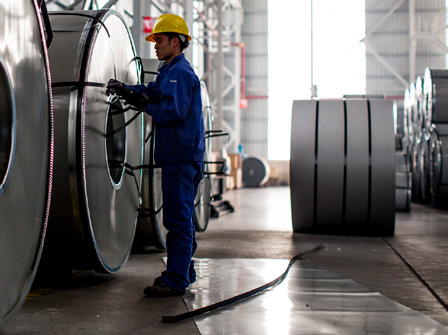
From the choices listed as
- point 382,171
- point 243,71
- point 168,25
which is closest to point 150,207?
point 168,25

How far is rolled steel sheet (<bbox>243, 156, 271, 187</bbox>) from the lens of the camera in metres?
21.0

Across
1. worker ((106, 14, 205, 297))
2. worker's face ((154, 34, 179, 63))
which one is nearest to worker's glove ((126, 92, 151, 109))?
worker ((106, 14, 205, 297))

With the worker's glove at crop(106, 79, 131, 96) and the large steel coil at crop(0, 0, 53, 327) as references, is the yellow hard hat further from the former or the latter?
the large steel coil at crop(0, 0, 53, 327)

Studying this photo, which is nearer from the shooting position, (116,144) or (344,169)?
(116,144)

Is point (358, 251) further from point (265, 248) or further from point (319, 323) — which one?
point (319, 323)

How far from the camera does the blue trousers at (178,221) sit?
338 cm

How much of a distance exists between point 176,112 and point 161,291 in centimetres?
101

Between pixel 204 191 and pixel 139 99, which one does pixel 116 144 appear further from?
pixel 204 191

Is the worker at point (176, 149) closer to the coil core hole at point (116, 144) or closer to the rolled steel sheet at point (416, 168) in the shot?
the coil core hole at point (116, 144)

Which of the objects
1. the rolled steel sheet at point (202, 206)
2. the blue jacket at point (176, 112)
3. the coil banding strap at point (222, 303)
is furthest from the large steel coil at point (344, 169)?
the blue jacket at point (176, 112)

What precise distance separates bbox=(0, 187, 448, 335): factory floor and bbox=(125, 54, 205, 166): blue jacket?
33.0 inches

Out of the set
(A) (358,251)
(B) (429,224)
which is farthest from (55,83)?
(B) (429,224)

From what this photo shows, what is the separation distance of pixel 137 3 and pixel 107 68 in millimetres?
4532

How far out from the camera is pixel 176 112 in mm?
3264
